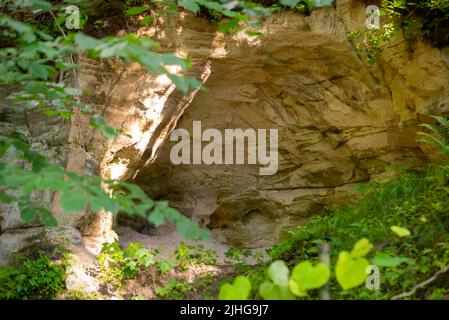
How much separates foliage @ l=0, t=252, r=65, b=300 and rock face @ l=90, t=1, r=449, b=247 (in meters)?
1.73

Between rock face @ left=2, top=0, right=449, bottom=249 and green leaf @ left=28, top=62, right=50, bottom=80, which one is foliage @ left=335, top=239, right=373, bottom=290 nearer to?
green leaf @ left=28, top=62, right=50, bottom=80

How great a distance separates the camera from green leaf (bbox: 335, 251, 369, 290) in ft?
7.36

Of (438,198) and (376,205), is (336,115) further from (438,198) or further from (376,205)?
(438,198)

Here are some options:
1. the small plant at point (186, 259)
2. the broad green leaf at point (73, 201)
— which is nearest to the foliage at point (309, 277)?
the broad green leaf at point (73, 201)

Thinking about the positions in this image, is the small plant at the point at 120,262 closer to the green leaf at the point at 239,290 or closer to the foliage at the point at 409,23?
the green leaf at the point at 239,290

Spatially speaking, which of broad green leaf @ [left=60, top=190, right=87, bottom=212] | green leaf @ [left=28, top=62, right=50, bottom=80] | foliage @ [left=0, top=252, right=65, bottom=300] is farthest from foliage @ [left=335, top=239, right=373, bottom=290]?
foliage @ [left=0, top=252, right=65, bottom=300]

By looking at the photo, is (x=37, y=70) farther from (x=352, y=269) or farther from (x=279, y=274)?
(x=352, y=269)

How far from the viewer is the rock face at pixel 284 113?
6.44 meters

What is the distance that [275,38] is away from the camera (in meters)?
6.76

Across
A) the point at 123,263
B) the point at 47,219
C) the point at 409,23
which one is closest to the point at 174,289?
Answer: the point at 123,263

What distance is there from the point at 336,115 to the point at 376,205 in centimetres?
271

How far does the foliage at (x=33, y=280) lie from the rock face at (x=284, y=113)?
5.66 feet
